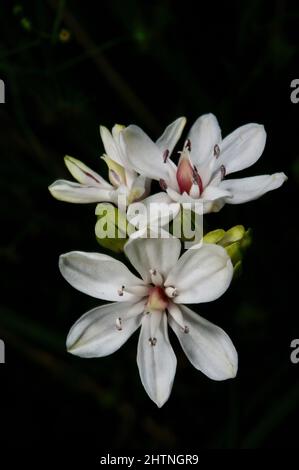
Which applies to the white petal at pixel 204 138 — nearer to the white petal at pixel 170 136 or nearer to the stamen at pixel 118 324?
the white petal at pixel 170 136

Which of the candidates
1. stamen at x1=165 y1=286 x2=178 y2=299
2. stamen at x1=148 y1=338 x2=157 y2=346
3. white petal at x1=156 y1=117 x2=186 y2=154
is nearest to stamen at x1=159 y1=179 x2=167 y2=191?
white petal at x1=156 y1=117 x2=186 y2=154

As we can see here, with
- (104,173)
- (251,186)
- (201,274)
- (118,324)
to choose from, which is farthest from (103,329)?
(104,173)

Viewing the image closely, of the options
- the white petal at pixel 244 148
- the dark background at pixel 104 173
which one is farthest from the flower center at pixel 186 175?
the dark background at pixel 104 173

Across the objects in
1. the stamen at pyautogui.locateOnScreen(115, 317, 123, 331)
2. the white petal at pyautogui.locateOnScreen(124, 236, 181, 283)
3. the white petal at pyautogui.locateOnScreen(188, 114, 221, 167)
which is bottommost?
the stamen at pyautogui.locateOnScreen(115, 317, 123, 331)

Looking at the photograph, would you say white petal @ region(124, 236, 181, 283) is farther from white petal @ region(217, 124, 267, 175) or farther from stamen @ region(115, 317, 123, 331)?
white petal @ region(217, 124, 267, 175)

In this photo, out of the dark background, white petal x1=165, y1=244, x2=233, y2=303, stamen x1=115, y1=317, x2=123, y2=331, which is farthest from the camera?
the dark background

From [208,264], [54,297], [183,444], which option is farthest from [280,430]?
[208,264]

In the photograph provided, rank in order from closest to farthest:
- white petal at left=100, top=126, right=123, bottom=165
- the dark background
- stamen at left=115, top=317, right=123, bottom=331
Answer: stamen at left=115, top=317, right=123, bottom=331 → white petal at left=100, top=126, right=123, bottom=165 → the dark background

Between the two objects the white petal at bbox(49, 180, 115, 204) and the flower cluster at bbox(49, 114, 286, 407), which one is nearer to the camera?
the flower cluster at bbox(49, 114, 286, 407)
